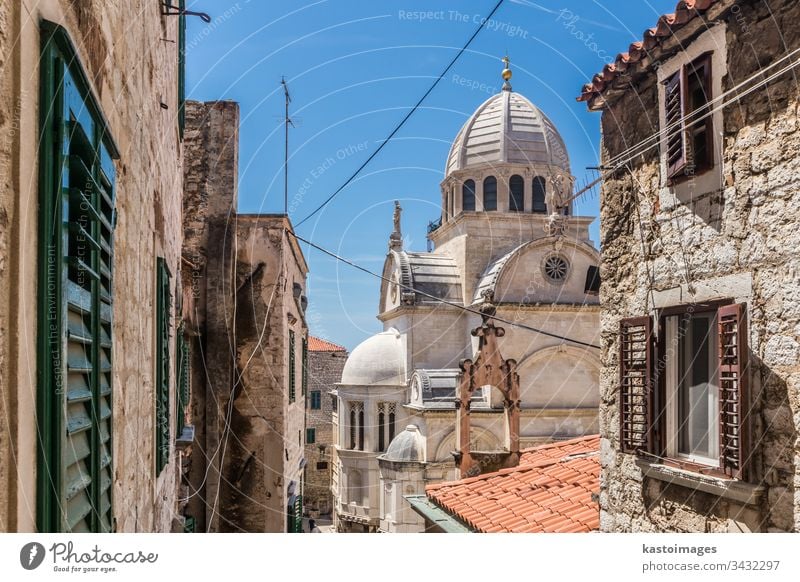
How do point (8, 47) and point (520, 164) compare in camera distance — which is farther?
point (520, 164)

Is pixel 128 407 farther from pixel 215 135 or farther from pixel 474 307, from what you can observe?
pixel 474 307

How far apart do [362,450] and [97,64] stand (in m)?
23.2

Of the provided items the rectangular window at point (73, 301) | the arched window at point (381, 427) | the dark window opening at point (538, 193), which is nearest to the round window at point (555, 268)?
the dark window opening at point (538, 193)

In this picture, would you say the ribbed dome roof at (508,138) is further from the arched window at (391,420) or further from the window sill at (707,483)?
the window sill at (707,483)

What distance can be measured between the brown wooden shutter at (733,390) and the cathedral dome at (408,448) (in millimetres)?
17008

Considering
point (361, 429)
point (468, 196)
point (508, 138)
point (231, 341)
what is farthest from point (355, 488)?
point (231, 341)

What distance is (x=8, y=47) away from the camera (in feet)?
5.84

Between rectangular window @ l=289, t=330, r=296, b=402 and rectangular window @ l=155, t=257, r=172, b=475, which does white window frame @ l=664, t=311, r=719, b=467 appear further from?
rectangular window @ l=289, t=330, r=296, b=402

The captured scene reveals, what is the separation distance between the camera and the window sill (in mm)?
3924

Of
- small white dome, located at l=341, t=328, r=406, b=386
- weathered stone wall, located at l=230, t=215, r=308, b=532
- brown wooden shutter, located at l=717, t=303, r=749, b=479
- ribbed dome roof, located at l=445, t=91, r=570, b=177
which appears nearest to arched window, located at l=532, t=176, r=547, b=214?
ribbed dome roof, located at l=445, t=91, r=570, b=177

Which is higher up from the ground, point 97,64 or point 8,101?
point 97,64

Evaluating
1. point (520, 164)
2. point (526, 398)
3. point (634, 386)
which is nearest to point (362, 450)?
point (526, 398)

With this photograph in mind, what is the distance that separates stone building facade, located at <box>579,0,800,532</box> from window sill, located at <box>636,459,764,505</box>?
1cm

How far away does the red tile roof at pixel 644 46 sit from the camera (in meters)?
4.40
